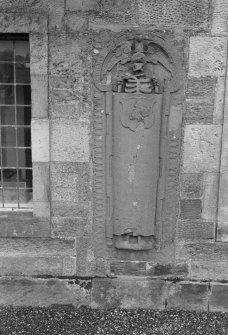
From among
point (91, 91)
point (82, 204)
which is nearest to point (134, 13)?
point (91, 91)

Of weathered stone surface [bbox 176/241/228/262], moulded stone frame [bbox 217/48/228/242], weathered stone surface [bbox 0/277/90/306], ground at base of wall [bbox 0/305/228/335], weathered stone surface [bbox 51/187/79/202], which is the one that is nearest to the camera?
moulded stone frame [bbox 217/48/228/242]

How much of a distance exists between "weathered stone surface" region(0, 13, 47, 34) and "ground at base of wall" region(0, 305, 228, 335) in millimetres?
2720

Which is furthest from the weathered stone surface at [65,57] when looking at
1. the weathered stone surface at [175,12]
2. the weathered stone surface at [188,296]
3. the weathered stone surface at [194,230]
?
the weathered stone surface at [188,296]

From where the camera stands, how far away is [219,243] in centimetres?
447

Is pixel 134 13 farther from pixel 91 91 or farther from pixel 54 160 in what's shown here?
pixel 54 160

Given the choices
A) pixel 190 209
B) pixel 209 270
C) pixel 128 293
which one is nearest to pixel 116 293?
pixel 128 293

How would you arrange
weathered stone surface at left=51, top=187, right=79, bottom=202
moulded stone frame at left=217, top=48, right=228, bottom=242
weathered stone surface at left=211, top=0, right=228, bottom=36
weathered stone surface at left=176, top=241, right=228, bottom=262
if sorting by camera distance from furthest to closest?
weathered stone surface at left=176, top=241, right=228, bottom=262 → weathered stone surface at left=51, top=187, right=79, bottom=202 → moulded stone frame at left=217, top=48, right=228, bottom=242 → weathered stone surface at left=211, top=0, right=228, bottom=36

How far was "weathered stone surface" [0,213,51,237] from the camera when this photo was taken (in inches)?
175

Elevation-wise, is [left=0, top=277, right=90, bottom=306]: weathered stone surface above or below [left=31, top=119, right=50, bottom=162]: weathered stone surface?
below

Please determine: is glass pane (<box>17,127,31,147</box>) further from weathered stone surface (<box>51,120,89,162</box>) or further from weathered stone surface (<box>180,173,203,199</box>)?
weathered stone surface (<box>180,173,203,199</box>)

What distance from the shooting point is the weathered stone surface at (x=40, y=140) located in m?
4.20

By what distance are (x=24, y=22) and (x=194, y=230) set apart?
8.27ft

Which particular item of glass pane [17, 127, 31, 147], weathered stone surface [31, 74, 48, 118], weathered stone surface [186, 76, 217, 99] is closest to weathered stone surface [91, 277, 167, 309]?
glass pane [17, 127, 31, 147]

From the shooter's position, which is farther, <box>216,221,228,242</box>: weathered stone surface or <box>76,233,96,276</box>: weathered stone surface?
<box>76,233,96,276</box>: weathered stone surface
